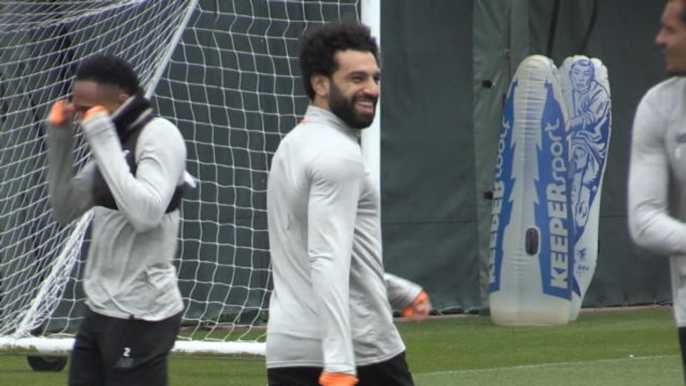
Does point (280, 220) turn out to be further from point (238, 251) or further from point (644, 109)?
point (238, 251)

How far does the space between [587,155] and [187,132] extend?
329 cm

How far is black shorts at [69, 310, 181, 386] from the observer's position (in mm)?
5750

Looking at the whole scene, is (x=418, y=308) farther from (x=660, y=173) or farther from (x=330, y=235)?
(x=660, y=173)

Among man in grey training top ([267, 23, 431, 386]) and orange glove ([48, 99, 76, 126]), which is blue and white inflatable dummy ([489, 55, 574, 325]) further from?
man in grey training top ([267, 23, 431, 386])

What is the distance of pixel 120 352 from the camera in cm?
576

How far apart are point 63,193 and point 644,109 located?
2.35m

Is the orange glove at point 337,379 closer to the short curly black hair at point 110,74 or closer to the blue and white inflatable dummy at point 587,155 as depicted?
the short curly black hair at point 110,74

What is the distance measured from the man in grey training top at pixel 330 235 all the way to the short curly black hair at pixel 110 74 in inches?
52.3

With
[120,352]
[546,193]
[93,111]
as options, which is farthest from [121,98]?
[546,193]

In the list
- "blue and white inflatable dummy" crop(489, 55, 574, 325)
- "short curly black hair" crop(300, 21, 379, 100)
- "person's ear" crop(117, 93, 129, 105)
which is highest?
"short curly black hair" crop(300, 21, 379, 100)

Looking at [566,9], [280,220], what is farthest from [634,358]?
[280,220]

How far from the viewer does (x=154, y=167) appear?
5637 millimetres

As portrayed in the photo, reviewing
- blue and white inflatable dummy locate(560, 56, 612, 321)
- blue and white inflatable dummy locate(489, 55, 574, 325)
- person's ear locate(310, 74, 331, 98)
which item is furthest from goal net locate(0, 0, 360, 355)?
person's ear locate(310, 74, 331, 98)

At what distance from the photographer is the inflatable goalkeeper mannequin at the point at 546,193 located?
1359cm
